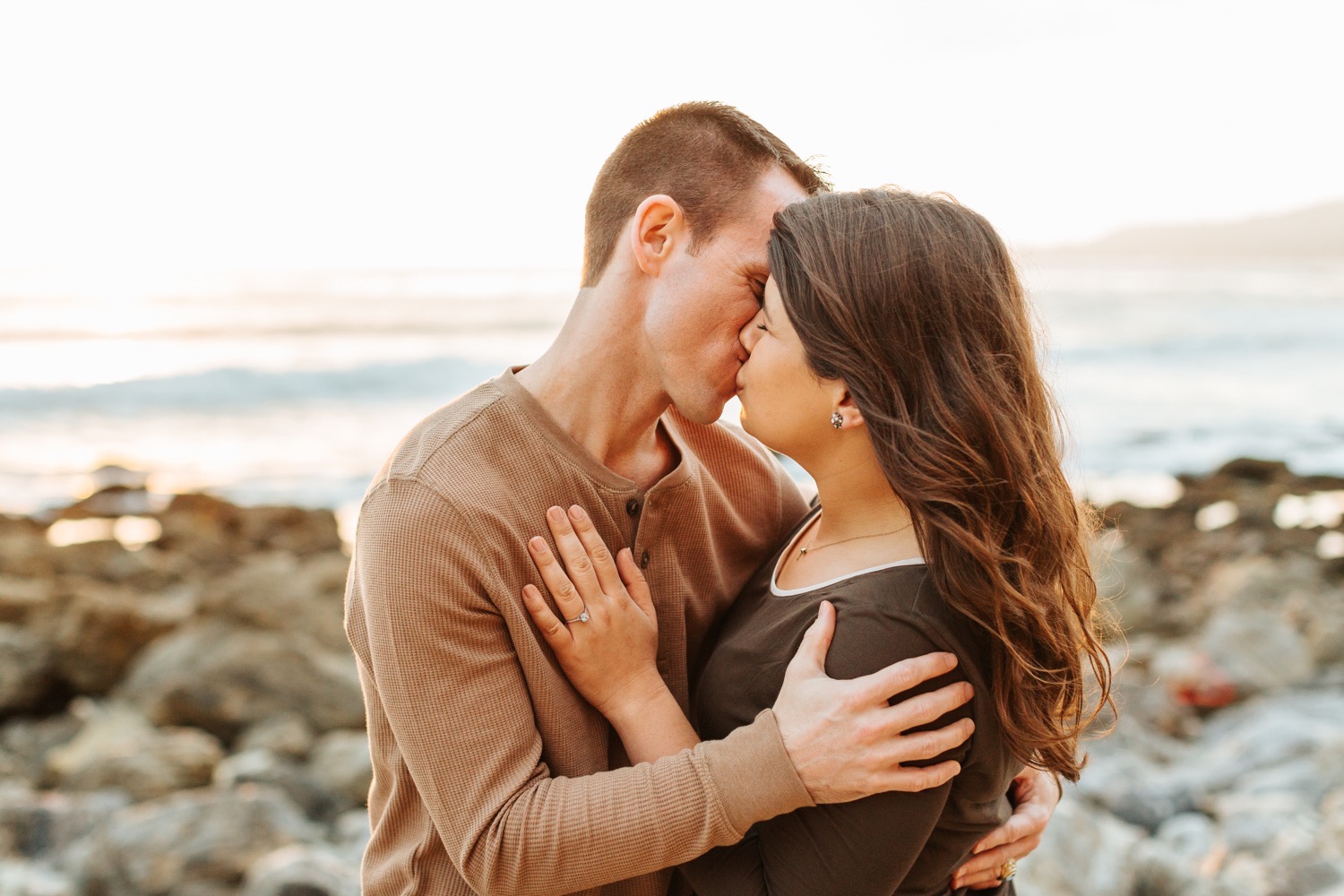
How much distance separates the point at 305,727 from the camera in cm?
612

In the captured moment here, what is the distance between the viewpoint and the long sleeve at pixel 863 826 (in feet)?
6.24

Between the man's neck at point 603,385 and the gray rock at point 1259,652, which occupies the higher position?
the man's neck at point 603,385

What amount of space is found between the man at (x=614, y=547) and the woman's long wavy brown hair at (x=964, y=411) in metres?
0.18

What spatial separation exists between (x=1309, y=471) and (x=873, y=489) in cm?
1271

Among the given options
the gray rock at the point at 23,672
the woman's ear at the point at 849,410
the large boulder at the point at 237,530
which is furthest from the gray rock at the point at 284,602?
the woman's ear at the point at 849,410

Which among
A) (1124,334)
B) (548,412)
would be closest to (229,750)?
(548,412)

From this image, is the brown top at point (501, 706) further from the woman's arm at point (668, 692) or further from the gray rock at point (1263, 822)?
the gray rock at point (1263, 822)

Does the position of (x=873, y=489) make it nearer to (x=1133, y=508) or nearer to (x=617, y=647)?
(x=617, y=647)

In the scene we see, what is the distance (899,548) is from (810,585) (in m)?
0.19

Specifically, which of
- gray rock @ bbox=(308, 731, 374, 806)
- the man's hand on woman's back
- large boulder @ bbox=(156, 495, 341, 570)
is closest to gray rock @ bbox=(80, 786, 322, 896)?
gray rock @ bbox=(308, 731, 374, 806)

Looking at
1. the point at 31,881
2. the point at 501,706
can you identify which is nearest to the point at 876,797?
the point at 501,706

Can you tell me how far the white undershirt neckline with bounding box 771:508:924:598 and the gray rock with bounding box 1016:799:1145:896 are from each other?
214 cm

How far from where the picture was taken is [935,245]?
2002 millimetres

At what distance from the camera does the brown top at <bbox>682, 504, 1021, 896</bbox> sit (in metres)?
1.91
